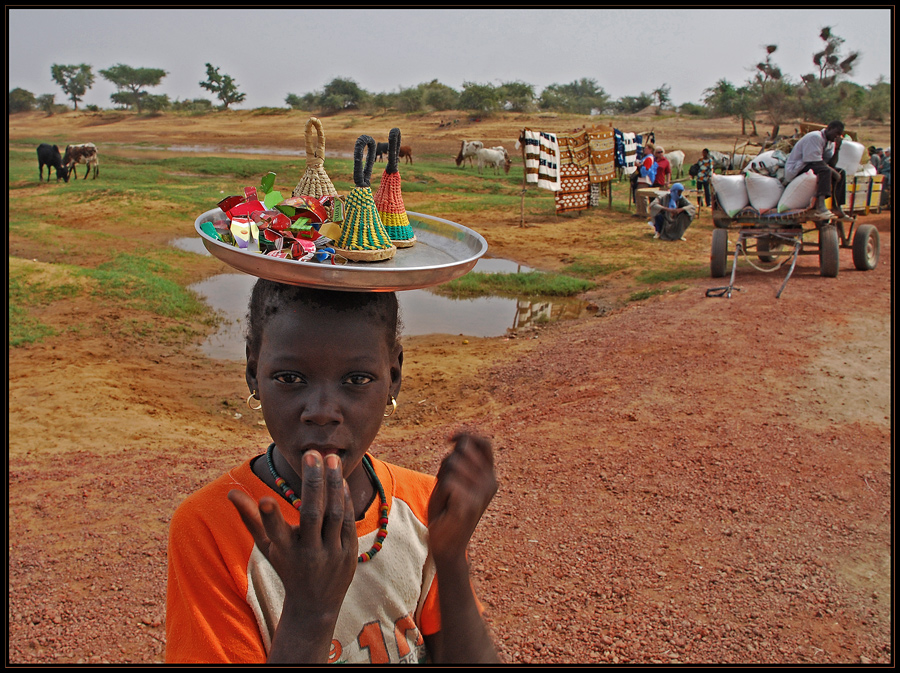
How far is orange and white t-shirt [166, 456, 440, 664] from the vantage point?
45.6 inches

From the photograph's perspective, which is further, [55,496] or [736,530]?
[55,496]

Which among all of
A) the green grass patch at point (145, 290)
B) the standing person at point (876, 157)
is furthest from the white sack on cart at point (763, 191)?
the standing person at point (876, 157)

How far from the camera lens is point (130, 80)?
237 feet

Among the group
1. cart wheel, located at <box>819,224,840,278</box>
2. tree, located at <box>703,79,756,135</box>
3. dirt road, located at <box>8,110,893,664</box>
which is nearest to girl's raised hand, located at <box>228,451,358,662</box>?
dirt road, located at <box>8,110,893,664</box>

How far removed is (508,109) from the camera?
165ft

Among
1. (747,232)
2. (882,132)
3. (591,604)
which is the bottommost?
(591,604)

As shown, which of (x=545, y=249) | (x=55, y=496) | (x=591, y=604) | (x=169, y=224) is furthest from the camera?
(x=169, y=224)

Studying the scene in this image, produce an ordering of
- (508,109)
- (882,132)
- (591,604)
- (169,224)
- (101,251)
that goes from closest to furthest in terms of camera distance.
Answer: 1. (591,604)
2. (101,251)
3. (169,224)
4. (882,132)
5. (508,109)

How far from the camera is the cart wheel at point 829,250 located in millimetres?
9914

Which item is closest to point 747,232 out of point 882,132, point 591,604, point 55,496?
point 591,604

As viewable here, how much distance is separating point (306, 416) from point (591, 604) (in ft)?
8.41

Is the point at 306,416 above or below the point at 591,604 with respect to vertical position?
above

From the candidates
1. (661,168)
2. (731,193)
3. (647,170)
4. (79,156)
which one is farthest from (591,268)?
(79,156)

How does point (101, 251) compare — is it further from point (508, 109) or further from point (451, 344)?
point (508, 109)
